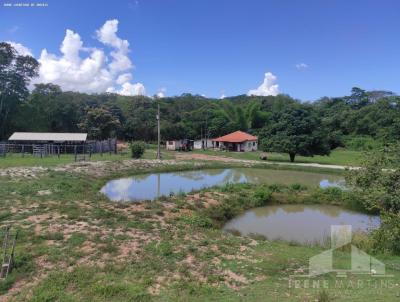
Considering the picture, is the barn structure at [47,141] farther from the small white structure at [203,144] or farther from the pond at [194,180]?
the small white structure at [203,144]

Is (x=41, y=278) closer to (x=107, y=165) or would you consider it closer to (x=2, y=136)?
(x=107, y=165)

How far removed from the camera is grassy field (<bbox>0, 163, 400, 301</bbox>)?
20.4ft

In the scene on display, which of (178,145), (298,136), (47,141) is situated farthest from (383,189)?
(178,145)

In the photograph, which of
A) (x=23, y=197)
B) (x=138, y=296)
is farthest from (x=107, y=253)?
(x=23, y=197)

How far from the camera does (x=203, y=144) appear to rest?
56.3 m

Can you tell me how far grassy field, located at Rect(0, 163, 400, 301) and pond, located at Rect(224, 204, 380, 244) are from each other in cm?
158

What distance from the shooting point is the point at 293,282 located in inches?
265

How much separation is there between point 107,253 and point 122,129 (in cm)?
5307

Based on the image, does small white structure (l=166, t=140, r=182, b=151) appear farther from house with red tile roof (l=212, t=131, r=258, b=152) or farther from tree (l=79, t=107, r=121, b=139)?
tree (l=79, t=107, r=121, b=139)

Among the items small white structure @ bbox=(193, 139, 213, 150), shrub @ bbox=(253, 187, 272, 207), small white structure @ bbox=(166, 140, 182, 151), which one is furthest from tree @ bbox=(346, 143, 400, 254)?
small white structure @ bbox=(193, 139, 213, 150)

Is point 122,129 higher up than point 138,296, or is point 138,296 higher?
point 122,129

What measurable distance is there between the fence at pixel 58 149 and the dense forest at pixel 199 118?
9.18 m

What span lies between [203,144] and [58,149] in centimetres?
2816

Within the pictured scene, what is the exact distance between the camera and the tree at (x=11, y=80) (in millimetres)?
40844
